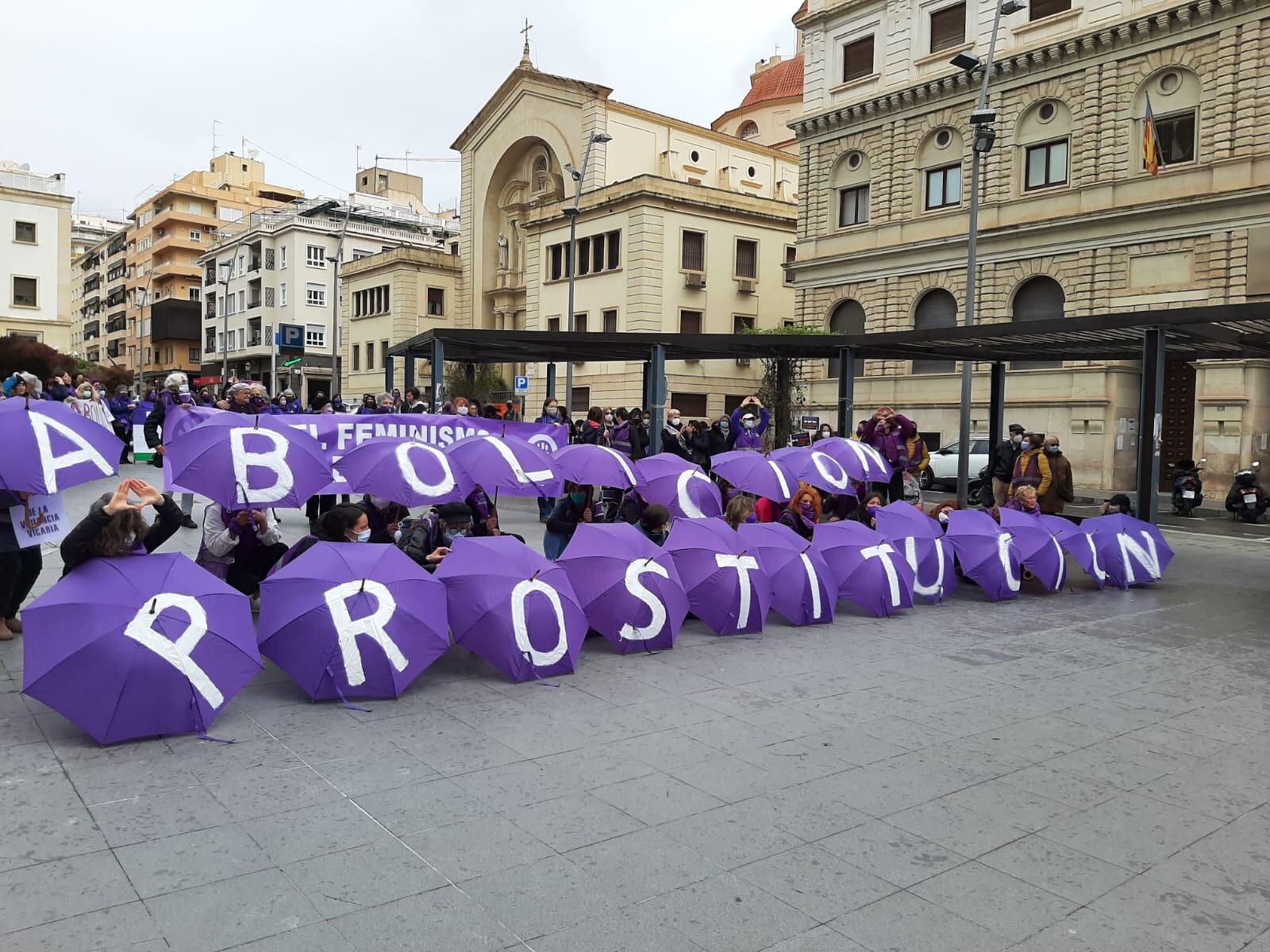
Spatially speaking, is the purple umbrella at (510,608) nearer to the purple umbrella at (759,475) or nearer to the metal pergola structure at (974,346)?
the purple umbrella at (759,475)

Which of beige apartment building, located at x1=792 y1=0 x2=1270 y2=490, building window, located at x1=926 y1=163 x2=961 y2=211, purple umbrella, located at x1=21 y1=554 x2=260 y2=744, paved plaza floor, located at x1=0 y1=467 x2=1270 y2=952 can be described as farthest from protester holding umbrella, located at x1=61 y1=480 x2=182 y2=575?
building window, located at x1=926 y1=163 x2=961 y2=211

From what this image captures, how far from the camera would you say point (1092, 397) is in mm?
29922

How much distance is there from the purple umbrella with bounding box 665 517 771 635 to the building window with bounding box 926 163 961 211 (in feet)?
95.1

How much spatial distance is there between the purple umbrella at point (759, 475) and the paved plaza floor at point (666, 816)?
12.1 feet

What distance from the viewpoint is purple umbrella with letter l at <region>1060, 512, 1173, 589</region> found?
A: 11844 mm

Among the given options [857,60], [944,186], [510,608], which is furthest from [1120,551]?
[857,60]

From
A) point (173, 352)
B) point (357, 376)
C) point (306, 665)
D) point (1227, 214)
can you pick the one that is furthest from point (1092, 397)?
point (173, 352)

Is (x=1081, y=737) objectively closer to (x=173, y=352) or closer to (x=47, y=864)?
(x=47, y=864)

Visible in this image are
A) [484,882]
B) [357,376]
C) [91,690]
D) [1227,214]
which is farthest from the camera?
[357,376]

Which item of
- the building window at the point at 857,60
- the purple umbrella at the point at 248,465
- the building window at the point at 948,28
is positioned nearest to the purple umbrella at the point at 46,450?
the purple umbrella at the point at 248,465

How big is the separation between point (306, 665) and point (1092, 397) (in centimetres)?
2882

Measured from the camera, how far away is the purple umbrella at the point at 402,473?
27.4 feet

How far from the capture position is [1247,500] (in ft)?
70.8

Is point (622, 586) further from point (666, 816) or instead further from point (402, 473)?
point (666, 816)
